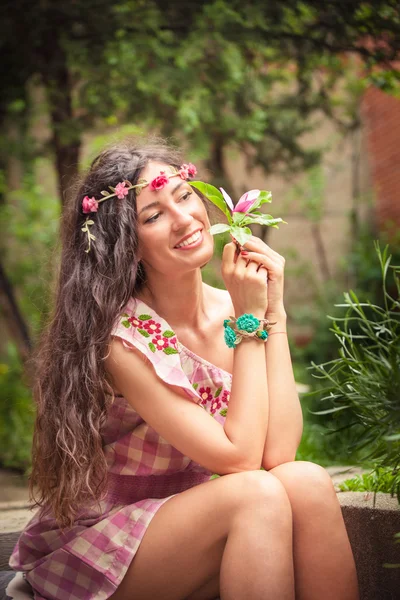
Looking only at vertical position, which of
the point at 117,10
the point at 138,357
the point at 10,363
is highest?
the point at 117,10

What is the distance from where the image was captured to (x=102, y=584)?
6.38 ft

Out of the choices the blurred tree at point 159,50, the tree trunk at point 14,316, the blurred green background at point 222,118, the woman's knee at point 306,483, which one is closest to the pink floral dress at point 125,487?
the woman's knee at point 306,483

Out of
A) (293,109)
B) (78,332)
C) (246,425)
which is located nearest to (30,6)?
(293,109)

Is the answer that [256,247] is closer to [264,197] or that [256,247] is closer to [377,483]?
[264,197]

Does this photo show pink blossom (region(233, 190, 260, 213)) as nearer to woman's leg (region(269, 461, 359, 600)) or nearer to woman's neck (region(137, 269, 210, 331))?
woman's neck (region(137, 269, 210, 331))

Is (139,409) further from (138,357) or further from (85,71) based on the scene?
(85,71)

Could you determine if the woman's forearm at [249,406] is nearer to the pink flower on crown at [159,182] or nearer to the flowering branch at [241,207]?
the flowering branch at [241,207]

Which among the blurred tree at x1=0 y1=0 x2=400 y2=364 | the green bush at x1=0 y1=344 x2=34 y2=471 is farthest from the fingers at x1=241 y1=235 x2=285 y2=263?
the green bush at x1=0 y1=344 x2=34 y2=471

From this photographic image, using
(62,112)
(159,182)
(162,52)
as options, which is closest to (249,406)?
(159,182)

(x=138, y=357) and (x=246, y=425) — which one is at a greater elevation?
(x=138, y=357)

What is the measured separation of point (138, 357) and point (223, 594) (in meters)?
0.67

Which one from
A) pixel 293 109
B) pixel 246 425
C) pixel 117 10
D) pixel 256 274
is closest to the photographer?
pixel 246 425

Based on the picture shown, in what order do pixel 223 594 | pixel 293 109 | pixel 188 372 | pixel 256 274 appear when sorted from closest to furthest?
1. pixel 223 594
2. pixel 256 274
3. pixel 188 372
4. pixel 293 109

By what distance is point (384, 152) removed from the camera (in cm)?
813
